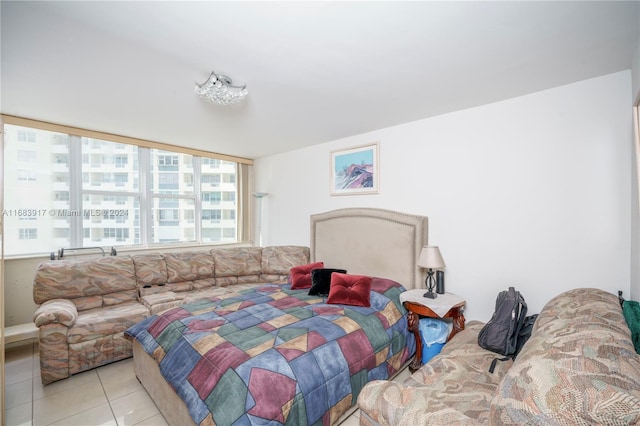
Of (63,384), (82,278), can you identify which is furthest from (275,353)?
(82,278)

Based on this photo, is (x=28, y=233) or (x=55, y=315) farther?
(x=28, y=233)

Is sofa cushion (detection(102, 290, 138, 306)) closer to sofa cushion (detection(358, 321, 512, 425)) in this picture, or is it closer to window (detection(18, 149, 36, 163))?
window (detection(18, 149, 36, 163))

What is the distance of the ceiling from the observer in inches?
54.9

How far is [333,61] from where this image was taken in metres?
1.86

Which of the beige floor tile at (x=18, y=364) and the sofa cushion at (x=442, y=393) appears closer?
the sofa cushion at (x=442, y=393)

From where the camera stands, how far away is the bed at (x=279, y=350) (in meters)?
1.51

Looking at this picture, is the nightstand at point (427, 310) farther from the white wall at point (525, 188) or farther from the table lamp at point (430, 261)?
the white wall at point (525, 188)

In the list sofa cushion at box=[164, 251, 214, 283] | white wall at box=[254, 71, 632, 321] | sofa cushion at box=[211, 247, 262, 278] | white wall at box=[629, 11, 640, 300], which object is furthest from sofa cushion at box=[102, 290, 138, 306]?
white wall at box=[629, 11, 640, 300]

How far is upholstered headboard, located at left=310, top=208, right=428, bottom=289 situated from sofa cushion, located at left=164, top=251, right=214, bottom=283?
5.10 feet

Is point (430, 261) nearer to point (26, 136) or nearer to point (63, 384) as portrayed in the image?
point (63, 384)

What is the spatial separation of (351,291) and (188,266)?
246 centimetres

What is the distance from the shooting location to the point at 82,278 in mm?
3029

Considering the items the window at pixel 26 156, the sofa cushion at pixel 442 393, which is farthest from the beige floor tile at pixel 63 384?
the sofa cushion at pixel 442 393

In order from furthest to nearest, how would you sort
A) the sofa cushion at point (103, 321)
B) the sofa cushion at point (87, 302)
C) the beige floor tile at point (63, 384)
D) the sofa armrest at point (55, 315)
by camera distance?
the sofa cushion at point (87, 302) → the sofa cushion at point (103, 321) → the sofa armrest at point (55, 315) → the beige floor tile at point (63, 384)
